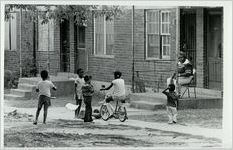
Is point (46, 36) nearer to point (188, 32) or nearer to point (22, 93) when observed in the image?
point (22, 93)

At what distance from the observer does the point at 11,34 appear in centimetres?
2873

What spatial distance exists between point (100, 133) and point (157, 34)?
672 cm

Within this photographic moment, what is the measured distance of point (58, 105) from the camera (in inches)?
908

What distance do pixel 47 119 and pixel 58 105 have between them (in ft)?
9.78

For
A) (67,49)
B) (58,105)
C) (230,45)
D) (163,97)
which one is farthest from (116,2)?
(67,49)

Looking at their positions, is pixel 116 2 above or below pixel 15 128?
above

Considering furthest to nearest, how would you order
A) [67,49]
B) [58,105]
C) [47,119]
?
[67,49]
[58,105]
[47,119]

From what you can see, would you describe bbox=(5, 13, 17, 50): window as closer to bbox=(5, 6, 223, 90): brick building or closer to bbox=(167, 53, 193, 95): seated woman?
bbox=(5, 6, 223, 90): brick building

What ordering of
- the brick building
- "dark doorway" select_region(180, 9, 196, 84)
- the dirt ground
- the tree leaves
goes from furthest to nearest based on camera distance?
"dark doorway" select_region(180, 9, 196, 84)
the brick building
the tree leaves
the dirt ground

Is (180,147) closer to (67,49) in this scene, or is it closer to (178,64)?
(178,64)

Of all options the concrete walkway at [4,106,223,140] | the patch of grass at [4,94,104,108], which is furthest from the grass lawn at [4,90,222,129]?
the patch of grass at [4,94,104,108]

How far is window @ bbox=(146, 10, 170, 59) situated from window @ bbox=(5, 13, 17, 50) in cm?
670

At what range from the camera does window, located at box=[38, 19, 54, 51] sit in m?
28.2

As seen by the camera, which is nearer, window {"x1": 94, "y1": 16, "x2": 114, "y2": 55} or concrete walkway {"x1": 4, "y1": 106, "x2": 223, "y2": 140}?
concrete walkway {"x1": 4, "y1": 106, "x2": 223, "y2": 140}
